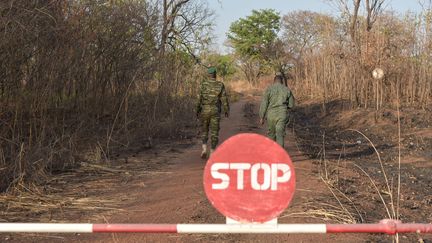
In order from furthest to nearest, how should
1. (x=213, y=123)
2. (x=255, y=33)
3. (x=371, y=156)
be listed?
1. (x=255, y=33)
2. (x=371, y=156)
3. (x=213, y=123)

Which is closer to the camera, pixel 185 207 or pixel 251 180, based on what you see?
pixel 251 180

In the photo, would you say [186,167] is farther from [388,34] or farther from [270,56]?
[270,56]

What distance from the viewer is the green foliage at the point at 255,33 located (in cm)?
6128

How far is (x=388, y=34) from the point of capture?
60.6 feet

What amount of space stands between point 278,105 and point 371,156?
14.1 ft

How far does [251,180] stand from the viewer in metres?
3.04

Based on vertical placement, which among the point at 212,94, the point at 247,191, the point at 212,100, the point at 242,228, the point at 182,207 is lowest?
the point at 182,207

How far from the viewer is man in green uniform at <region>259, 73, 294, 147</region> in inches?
356

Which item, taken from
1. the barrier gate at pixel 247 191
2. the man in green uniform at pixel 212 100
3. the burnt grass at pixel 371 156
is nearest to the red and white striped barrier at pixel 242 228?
the barrier gate at pixel 247 191

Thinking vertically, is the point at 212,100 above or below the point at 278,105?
above

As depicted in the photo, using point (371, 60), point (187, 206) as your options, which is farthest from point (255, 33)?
point (187, 206)

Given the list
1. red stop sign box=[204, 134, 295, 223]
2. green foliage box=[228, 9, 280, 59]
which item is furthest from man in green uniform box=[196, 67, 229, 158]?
green foliage box=[228, 9, 280, 59]

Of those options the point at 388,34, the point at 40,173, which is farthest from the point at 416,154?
the point at 40,173

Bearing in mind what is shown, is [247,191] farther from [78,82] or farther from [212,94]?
[78,82]
